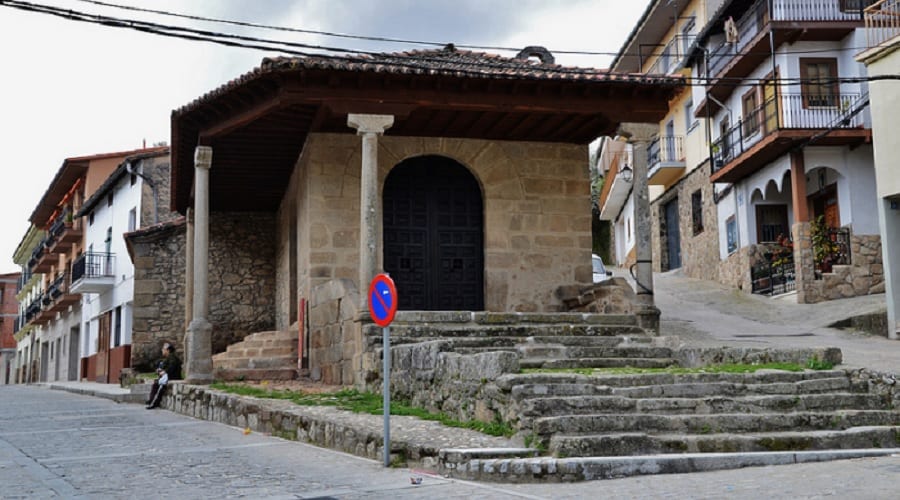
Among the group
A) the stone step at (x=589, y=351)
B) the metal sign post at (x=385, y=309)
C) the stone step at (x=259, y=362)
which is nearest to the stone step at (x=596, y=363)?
the stone step at (x=589, y=351)

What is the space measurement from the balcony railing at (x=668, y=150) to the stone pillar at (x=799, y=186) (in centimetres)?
902

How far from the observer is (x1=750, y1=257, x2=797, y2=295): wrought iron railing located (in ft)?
76.8

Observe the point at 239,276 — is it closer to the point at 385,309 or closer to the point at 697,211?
the point at 385,309

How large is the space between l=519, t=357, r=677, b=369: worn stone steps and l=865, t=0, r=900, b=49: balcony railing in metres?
9.49

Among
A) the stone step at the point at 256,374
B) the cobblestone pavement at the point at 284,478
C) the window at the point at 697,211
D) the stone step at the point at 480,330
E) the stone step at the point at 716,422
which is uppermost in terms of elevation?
the window at the point at 697,211

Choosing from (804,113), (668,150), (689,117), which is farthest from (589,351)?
(668,150)

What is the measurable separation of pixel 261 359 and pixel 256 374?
581 millimetres

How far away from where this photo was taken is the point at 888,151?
16.9 m

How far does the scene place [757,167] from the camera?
83.1ft

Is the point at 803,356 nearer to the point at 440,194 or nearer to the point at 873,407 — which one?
the point at 873,407

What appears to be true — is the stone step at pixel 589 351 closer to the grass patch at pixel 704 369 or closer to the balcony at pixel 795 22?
the grass patch at pixel 704 369

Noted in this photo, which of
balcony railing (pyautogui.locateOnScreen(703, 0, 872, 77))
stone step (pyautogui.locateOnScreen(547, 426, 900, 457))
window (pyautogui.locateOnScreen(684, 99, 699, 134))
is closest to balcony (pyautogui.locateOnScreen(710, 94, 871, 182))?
balcony railing (pyautogui.locateOnScreen(703, 0, 872, 77))

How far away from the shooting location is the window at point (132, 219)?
28391 mm

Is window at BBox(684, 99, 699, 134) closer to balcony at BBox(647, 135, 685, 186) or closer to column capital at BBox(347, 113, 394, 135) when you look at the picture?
balcony at BBox(647, 135, 685, 186)
